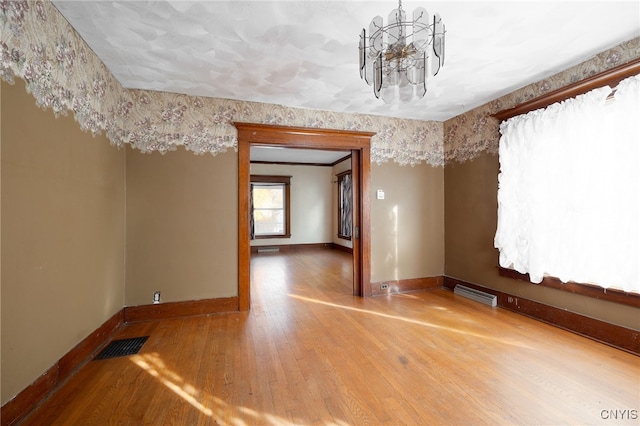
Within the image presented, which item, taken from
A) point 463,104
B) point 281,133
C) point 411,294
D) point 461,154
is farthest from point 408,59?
point 411,294

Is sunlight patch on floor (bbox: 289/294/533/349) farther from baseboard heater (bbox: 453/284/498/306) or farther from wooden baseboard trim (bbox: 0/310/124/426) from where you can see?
wooden baseboard trim (bbox: 0/310/124/426)

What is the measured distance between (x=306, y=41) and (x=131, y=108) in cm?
217

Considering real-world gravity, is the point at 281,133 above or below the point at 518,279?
above

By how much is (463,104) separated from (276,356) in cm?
374

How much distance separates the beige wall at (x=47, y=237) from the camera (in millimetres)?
1582

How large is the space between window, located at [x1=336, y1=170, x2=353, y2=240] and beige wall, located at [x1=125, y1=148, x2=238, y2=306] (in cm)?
479

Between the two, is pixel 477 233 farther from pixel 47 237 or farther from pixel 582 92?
pixel 47 237

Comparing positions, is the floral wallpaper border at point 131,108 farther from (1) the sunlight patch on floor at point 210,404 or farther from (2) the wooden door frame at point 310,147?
(1) the sunlight patch on floor at point 210,404

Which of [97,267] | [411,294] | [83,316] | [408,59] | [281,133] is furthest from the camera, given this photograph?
[411,294]

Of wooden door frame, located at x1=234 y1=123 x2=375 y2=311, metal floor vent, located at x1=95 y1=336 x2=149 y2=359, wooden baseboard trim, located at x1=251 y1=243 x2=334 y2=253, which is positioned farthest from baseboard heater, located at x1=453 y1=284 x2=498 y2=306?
wooden baseboard trim, located at x1=251 y1=243 x2=334 y2=253

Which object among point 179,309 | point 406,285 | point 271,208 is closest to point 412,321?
point 406,285

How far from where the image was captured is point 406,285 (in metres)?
4.30

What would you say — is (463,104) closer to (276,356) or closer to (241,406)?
(276,356)

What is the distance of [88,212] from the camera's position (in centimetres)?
239
